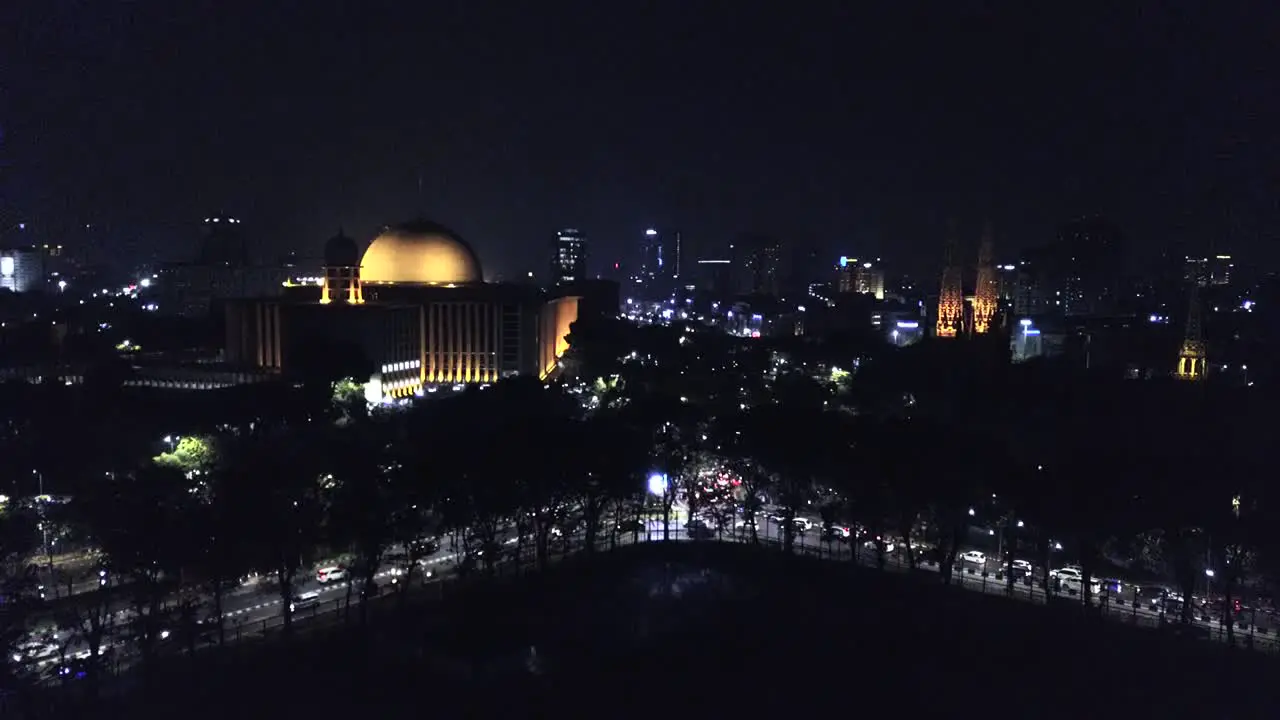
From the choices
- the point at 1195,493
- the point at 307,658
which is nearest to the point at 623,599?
the point at 307,658

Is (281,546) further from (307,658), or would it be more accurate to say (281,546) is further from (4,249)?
(4,249)

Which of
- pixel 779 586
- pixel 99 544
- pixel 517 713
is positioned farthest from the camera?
pixel 779 586

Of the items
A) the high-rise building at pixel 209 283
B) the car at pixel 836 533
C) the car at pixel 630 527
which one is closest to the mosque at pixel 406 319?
the car at pixel 630 527

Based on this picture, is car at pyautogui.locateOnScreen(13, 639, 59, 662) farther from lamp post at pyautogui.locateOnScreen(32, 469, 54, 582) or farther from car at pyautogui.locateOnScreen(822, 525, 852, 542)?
car at pyautogui.locateOnScreen(822, 525, 852, 542)

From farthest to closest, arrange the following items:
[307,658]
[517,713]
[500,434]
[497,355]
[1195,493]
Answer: [497,355] < [500,434] < [1195,493] < [307,658] < [517,713]

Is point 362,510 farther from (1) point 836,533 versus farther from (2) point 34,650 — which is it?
(1) point 836,533

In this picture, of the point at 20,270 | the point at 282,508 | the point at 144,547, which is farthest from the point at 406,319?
the point at 20,270
